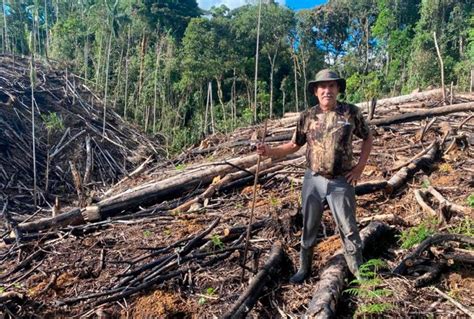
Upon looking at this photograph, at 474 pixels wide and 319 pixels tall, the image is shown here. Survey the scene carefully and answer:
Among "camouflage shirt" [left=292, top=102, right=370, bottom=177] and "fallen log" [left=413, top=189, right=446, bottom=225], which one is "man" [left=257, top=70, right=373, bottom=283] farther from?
"fallen log" [left=413, top=189, right=446, bottom=225]

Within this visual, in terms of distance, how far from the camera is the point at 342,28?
27359 mm

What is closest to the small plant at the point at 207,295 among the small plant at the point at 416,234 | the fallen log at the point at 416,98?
the small plant at the point at 416,234

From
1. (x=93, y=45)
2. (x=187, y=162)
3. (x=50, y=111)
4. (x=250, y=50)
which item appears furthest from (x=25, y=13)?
(x=187, y=162)

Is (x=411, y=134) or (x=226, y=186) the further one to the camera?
(x=411, y=134)

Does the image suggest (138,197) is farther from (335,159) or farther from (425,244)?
(425,244)

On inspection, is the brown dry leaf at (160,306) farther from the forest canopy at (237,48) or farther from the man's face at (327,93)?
the forest canopy at (237,48)

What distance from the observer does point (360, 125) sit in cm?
306

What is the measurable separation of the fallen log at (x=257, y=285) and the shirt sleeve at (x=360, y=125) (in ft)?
3.80

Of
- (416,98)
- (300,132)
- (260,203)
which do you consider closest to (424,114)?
(416,98)

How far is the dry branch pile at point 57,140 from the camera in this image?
8.10 m

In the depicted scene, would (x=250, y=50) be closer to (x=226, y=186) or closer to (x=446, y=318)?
(x=226, y=186)

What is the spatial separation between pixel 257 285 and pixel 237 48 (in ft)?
66.3

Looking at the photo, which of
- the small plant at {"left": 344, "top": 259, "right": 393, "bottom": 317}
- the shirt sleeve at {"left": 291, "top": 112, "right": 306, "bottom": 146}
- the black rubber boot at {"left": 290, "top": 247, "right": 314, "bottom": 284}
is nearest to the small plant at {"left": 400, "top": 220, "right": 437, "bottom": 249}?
the small plant at {"left": 344, "top": 259, "right": 393, "bottom": 317}

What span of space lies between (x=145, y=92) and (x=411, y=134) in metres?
13.3
